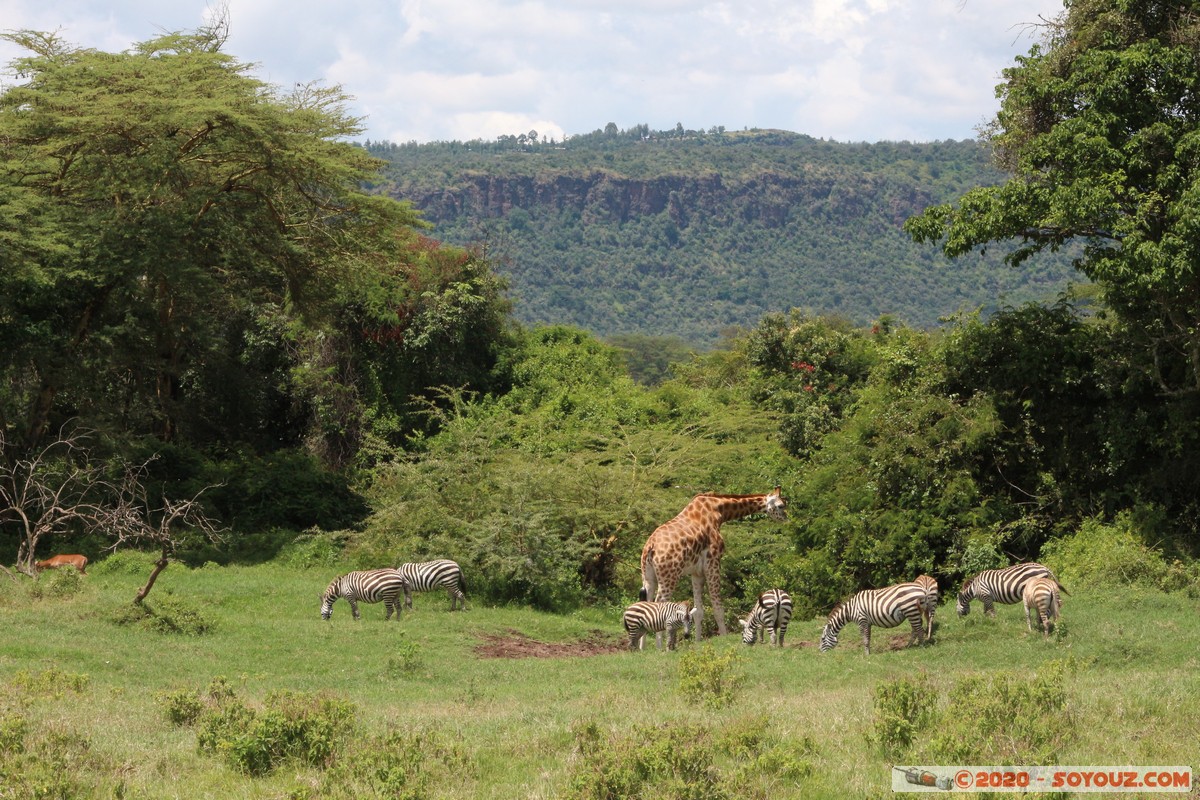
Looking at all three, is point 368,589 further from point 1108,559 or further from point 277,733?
point 1108,559

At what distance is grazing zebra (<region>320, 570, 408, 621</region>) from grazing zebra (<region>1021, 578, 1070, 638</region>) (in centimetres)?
916

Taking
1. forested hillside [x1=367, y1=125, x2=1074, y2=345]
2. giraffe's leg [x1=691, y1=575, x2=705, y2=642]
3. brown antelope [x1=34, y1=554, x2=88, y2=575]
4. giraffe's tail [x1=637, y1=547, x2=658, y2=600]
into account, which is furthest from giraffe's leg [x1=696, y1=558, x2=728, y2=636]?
forested hillside [x1=367, y1=125, x2=1074, y2=345]

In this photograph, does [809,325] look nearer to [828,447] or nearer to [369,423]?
[828,447]

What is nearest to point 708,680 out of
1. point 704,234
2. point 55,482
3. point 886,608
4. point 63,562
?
point 886,608

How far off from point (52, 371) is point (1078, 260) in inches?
760

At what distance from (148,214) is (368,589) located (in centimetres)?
1065

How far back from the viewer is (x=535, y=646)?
1791 centimetres

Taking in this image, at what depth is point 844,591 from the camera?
20750 millimetres

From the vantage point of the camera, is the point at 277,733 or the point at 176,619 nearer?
the point at 277,733

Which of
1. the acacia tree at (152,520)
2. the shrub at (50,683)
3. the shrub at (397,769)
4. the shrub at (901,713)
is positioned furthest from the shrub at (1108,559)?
the acacia tree at (152,520)

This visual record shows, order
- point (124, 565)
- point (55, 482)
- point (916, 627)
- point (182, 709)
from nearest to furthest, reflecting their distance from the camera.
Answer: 1. point (182, 709)
2. point (916, 627)
3. point (124, 565)
4. point (55, 482)

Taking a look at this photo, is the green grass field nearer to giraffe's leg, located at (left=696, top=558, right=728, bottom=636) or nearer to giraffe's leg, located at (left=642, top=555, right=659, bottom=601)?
giraffe's leg, located at (left=696, top=558, right=728, bottom=636)

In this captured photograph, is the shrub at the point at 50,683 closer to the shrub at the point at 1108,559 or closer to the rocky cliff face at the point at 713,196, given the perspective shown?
the shrub at the point at 1108,559

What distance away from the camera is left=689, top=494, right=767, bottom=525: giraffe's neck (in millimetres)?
18641
